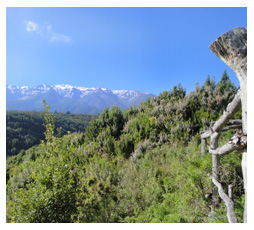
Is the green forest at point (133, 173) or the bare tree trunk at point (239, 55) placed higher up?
the bare tree trunk at point (239, 55)

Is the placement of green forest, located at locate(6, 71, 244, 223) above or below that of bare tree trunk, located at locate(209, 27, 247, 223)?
below

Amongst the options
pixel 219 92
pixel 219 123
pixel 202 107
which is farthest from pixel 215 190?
pixel 219 92

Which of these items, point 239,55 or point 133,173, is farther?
point 133,173

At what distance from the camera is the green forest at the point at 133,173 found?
2768 millimetres

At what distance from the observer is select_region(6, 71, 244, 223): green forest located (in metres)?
2.77

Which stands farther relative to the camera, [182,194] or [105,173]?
[105,173]

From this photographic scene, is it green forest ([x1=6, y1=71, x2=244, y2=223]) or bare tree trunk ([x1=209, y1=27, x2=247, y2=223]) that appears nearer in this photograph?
bare tree trunk ([x1=209, y1=27, x2=247, y2=223])

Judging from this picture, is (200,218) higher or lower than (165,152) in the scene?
lower

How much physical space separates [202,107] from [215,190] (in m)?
5.79

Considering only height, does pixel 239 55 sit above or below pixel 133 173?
above

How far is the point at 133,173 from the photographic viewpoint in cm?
542

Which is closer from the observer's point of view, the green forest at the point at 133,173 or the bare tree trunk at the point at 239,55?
the bare tree trunk at the point at 239,55

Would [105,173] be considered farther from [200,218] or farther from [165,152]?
[200,218]

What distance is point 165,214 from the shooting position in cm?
328
